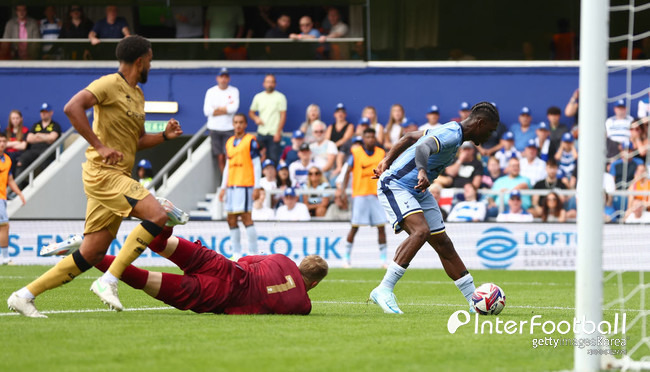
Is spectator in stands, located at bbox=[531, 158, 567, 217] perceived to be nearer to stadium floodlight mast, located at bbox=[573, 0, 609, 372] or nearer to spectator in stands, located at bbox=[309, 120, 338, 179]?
spectator in stands, located at bbox=[309, 120, 338, 179]

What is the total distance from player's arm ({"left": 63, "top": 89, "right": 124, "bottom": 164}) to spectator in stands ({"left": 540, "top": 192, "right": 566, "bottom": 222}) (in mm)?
13444

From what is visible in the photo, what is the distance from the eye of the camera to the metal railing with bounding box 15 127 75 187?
22125 mm

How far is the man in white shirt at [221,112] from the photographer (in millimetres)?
22375

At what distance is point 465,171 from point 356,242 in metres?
2.99

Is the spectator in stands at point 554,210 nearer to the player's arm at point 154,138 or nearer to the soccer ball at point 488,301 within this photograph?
the soccer ball at point 488,301

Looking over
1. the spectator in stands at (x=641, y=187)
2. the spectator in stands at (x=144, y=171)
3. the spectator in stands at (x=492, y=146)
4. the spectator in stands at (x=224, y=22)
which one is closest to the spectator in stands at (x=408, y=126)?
the spectator in stands at (x=492, y=146)

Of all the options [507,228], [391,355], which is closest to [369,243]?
[507,228]

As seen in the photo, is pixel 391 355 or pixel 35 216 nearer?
pixel 391 355

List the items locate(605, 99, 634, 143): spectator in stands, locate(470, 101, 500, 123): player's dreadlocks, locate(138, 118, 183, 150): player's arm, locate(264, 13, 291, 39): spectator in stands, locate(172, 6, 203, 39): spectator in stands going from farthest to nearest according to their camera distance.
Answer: locate(172, 6, 203, 39): spectator in stands
locate(264, 13, 291, 39): spectator in stands
locate(605, 99, 634, 143): spectator in stands
locate(470, 101, 500, 123): player's dreadlocks
locate(138, 118, 183, 150): player's arm

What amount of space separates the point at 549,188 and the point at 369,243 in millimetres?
4021

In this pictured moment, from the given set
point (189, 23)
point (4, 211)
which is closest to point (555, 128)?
point (189, 23)

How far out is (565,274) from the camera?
59.0ft

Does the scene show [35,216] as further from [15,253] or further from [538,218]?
[538,218]

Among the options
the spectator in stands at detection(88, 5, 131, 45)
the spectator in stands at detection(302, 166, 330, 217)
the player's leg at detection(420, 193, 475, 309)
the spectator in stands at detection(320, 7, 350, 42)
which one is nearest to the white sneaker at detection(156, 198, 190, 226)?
the player's leg at detection(420, 193, 475, 309)
